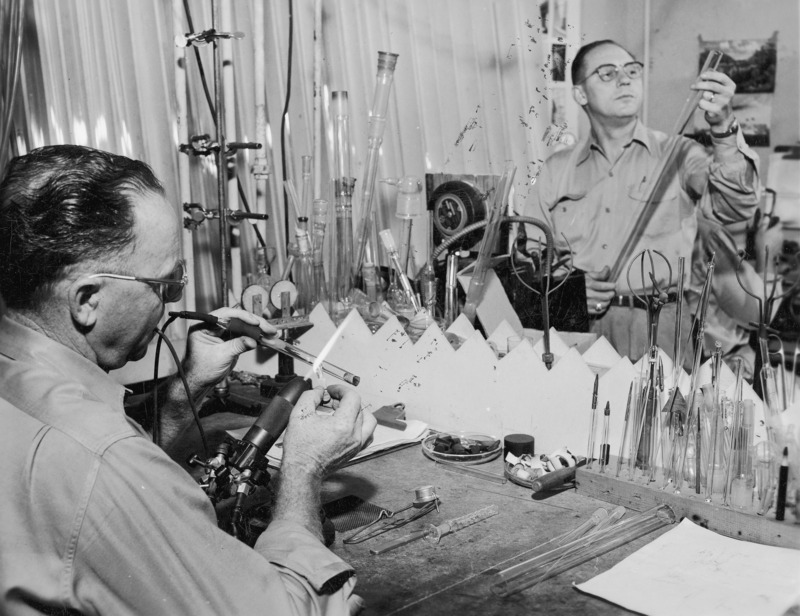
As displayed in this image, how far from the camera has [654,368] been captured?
177cm

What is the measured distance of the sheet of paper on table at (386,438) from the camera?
2.04 meters

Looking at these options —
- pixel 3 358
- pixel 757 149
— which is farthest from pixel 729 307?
pixel 3 358

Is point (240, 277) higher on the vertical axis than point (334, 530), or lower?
higher

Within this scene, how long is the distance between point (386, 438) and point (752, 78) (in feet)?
4.22

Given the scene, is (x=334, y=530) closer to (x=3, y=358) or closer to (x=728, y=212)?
(x=3, y=358)

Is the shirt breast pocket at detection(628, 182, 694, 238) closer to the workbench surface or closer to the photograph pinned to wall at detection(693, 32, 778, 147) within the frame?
the photograph pinned to wall at detection(693, 32, 778, 147)

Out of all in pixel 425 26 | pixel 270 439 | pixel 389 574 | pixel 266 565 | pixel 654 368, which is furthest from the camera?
pixel 425 26

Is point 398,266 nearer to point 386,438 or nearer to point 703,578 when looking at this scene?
point 386,438

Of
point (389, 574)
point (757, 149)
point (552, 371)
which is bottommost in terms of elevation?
point (389, 574)

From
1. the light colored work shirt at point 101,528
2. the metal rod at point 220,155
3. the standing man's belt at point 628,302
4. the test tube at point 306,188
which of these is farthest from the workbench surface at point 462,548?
the test tube at point 306,188

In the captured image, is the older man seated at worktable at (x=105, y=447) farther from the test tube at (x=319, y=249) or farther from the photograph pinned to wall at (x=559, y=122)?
the test tube at (x=319, y=249)

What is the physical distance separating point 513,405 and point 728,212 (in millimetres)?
731

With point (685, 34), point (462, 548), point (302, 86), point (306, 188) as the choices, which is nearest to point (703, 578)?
point (462, 548)

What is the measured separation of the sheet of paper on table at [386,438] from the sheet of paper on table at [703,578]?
2.64 feet
